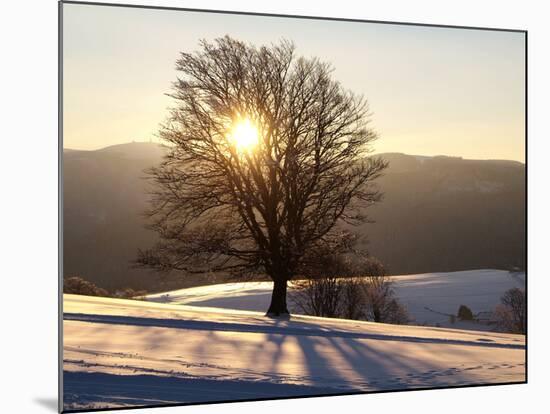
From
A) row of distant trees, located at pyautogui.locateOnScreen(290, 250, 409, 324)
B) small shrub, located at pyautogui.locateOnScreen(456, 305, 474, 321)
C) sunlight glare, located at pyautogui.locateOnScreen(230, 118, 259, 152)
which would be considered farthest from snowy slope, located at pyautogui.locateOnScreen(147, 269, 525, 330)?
sunlight glare, located at pyautogui.locateOnScreen(230, 118, 259, 152)

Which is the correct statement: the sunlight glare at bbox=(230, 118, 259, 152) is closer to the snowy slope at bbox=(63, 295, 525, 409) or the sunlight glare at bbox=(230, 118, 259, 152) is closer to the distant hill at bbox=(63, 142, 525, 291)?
the distant hill at bbox=(63, 142, 525, 291)

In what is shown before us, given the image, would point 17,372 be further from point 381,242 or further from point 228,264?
point 381,242

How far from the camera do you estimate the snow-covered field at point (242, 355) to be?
10.7 m

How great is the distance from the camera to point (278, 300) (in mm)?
11953

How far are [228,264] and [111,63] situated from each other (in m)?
2.66

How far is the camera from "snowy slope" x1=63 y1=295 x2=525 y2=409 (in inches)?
420

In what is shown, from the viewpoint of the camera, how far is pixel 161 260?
37.4 feet

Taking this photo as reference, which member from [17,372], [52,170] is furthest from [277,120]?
[17,372]

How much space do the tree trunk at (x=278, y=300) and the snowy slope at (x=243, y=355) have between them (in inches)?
4.7

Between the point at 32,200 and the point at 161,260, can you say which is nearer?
the point at 32,200

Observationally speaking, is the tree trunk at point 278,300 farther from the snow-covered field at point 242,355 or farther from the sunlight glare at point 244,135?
the sunlight glare at point 244,135

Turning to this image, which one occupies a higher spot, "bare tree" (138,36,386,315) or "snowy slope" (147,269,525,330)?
"bare tree" (138,36,386,315)

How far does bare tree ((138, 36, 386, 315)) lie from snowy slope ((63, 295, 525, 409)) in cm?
53

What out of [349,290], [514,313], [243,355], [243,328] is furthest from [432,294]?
[243,355]
